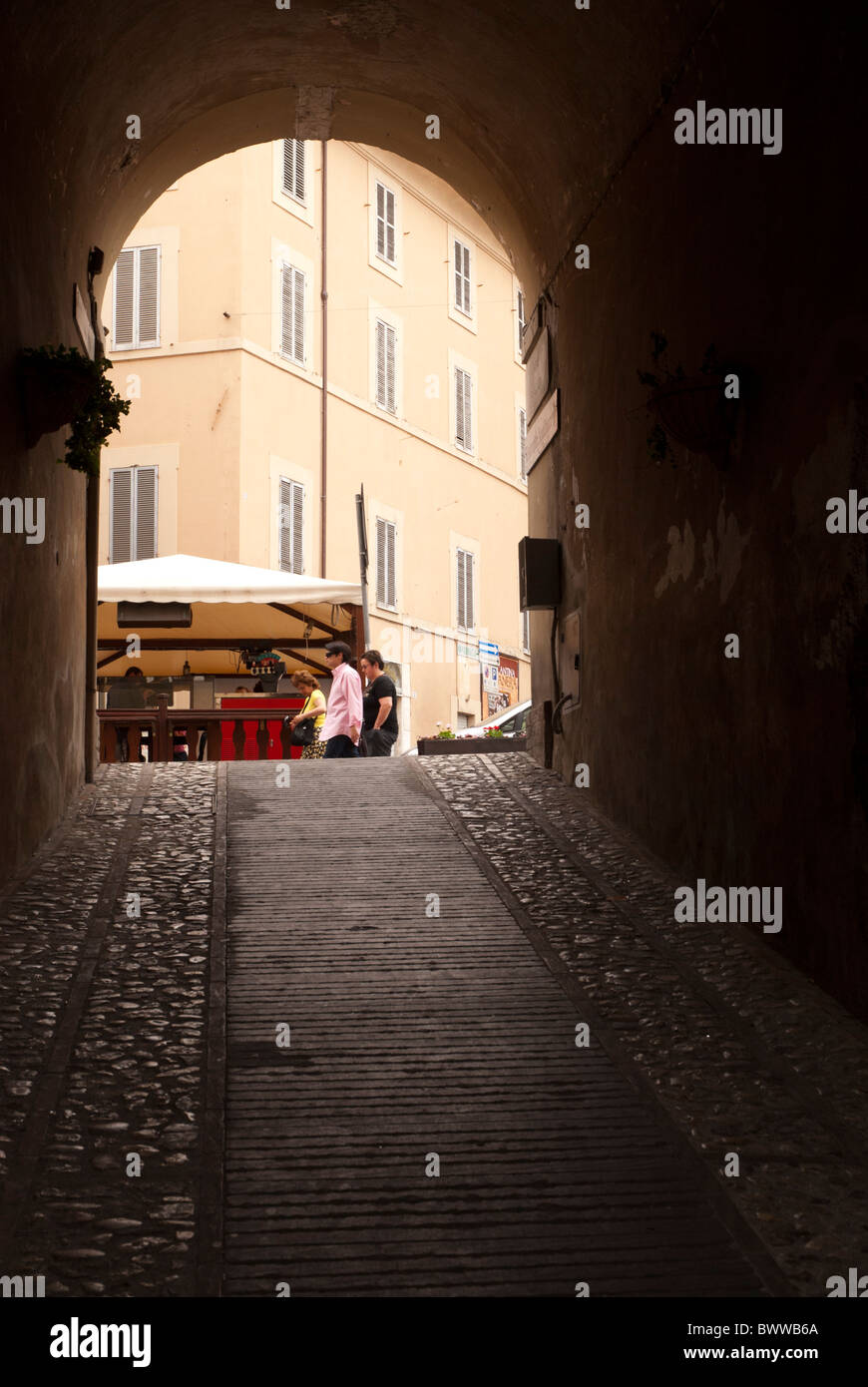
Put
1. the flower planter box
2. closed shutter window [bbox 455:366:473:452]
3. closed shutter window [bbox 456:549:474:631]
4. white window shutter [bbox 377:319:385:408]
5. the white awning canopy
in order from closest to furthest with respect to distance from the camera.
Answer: the white awning canopy
the flower planter box
white window shutter [bbox 377:319:385:408]
closed shutter window [bbox 456:549:474:631]
closed shutter window [bbox 455:366:473:452]

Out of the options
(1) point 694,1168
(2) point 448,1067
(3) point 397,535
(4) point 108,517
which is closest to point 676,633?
(2) point 448,1067

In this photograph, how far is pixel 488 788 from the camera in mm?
11305

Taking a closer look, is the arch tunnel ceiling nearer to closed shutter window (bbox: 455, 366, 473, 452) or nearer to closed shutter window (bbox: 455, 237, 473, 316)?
closed shutter window (bbox: 455, 366, 473, 452)

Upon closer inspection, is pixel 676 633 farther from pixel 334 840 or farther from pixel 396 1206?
pixel 396 1206

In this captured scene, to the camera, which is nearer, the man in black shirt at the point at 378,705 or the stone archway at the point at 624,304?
the stone archway at the point at 624,304

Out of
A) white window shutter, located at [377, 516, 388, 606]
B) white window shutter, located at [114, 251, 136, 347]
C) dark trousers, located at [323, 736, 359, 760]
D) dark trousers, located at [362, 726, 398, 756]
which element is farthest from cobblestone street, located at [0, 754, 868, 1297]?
white window shutter, located at [377, 516, 388, 606]

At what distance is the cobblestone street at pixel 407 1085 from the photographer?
166 inches

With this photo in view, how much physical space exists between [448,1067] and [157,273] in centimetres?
2017

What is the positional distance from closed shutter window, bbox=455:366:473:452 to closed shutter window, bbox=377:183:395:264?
2.85m

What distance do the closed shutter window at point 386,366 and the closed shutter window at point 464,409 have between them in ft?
7.49

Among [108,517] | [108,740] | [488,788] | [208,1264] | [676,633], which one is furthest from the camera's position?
[108,517]

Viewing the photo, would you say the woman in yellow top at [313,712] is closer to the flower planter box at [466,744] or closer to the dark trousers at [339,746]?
the dark trousers at [339,746]

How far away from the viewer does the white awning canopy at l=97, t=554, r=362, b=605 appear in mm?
14859

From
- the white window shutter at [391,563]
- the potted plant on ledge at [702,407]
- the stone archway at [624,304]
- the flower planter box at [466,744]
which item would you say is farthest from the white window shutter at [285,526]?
the potted plant on ledge at [702,407]
